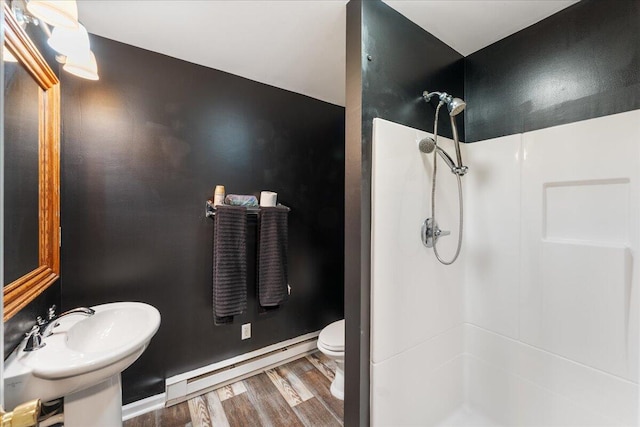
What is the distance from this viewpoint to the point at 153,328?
50.9 inches

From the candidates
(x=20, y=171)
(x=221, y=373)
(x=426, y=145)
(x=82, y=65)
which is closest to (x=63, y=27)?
(x=82, y=65)

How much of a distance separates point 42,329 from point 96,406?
42cm

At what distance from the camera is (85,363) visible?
994mm

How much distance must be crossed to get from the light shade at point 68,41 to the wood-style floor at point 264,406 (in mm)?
2033

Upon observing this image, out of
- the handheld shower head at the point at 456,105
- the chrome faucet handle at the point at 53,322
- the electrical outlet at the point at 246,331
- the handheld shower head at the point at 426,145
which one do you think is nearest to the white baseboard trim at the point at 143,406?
the electrical outlet at the point at 246,331

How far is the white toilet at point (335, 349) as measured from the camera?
180 cm

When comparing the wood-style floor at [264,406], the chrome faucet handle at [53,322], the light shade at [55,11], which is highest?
the light shade at [55,11]

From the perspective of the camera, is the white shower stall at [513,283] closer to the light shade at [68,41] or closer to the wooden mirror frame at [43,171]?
the light shade at [68,41]

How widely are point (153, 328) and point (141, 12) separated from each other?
1634mm

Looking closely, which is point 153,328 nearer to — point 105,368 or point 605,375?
point 105,368

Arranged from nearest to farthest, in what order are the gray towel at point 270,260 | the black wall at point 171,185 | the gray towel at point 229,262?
the black wall at point 171,185
the gray towel at point 229,262
the gray towel at point 270,260

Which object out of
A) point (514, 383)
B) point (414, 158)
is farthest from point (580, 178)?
point (514, 383)

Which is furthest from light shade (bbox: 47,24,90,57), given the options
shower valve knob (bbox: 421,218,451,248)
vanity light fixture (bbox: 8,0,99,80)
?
shower valve knob (bbox: 421,218,451,248)

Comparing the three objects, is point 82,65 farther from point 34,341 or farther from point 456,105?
point 456,105
